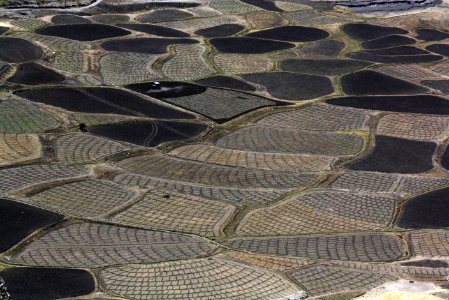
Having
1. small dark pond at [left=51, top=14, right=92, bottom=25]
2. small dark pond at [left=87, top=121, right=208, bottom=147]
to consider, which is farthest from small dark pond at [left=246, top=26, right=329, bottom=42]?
small dark pond at [left=87, top=121, right=208, bottom=147]

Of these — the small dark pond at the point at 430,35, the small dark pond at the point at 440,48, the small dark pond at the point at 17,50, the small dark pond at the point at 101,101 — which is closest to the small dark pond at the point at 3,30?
the small dark pond at the point at 17,50

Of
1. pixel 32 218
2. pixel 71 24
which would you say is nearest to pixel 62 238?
pixel 32 218

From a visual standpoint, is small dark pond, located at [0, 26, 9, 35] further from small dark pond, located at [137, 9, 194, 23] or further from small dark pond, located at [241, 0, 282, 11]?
small dark pond, located at [241, 0, 282, 11]

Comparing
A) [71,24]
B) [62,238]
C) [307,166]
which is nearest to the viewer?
[62,238]

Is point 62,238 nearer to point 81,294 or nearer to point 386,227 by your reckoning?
point 81,294

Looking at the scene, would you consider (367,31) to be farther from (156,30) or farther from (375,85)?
(156,30)

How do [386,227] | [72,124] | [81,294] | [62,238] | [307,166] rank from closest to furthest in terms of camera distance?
[81,294] → [62,238] → [386,227] → [307,166] → [72,124]
